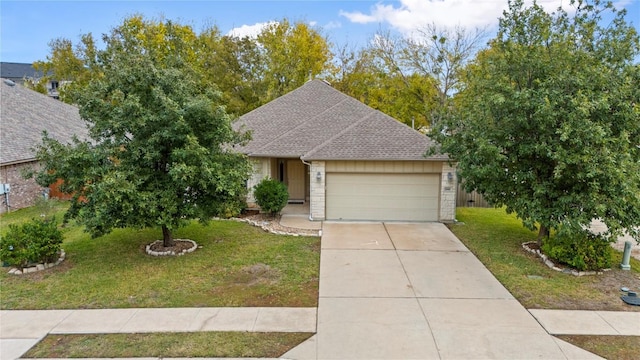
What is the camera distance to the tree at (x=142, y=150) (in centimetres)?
859

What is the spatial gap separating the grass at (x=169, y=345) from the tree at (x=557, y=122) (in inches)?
263

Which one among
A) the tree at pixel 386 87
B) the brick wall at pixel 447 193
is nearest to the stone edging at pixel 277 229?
the brick wall at pixel 447 193

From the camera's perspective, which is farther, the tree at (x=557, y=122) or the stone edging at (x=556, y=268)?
the stone edging at (x=556, y=268)

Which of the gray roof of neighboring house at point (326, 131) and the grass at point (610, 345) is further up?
the gray roof of neighboring house at point (326, 131)

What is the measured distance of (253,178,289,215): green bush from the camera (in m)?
13.6

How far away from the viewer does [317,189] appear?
13781 millimetres

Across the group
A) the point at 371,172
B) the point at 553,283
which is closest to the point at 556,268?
the point at 553,283

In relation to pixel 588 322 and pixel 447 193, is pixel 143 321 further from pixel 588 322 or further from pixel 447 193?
pixel 447 193

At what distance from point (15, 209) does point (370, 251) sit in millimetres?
14410

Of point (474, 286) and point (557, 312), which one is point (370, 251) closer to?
point (474, 286)

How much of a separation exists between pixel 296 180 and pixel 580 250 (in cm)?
1044

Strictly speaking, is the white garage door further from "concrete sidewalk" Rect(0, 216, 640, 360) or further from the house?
"concrete sidewalk" Rect(0, 216, 640, 360)

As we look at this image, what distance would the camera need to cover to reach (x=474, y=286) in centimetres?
819

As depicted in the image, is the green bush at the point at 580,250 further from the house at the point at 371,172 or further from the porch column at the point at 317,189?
the porch column at the point at 317,189
